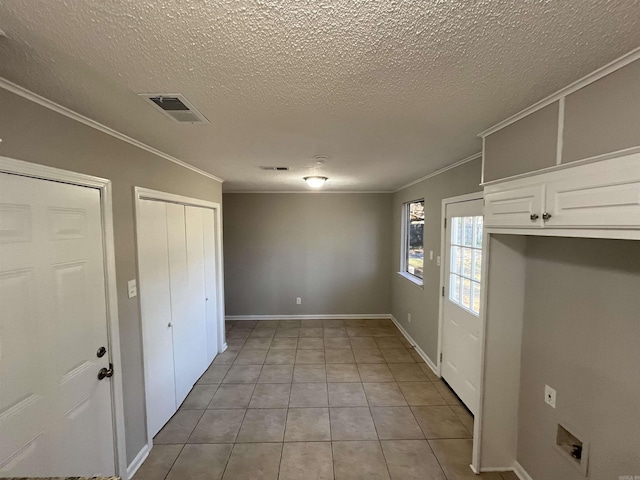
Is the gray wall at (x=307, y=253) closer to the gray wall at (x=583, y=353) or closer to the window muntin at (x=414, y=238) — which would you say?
the window muntin at (x=414, y=238)

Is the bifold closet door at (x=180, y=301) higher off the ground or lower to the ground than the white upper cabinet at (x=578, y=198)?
lower

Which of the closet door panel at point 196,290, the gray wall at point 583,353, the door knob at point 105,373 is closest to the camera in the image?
the gray wall at point 583,353

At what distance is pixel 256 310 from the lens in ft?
16.6

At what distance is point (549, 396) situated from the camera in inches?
66.8

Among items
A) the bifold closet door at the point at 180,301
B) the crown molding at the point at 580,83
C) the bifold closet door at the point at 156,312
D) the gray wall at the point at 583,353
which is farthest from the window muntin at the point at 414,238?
the bifold closet door at the point at 156,312

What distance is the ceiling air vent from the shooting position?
1.23 meters

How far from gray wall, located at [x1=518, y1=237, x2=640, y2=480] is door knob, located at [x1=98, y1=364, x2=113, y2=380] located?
9.07ft

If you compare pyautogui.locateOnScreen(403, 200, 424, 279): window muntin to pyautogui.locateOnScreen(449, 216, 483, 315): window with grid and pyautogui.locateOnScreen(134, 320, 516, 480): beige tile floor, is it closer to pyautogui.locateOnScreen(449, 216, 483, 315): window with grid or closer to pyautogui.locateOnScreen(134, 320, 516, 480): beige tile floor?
pyautogui.locateOnScreen(449, 216, 483, 315): window with grid

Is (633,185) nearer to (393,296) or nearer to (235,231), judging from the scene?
(393,296)

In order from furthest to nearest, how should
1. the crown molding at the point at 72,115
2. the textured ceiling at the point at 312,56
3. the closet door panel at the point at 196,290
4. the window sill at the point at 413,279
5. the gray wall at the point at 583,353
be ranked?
the window sill at the point at 413,279 < the closet door panel at the point at 196,290 < the gray wall at the point at 583,353 < the crown molding at the point at 72,115 < the textured ceiling at the point at 312,56

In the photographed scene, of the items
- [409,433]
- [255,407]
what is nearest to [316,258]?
[255,407]

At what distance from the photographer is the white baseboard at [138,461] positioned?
1.90 metres

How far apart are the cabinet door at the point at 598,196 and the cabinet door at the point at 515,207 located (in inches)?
2.4

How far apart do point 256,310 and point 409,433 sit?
3390mm
